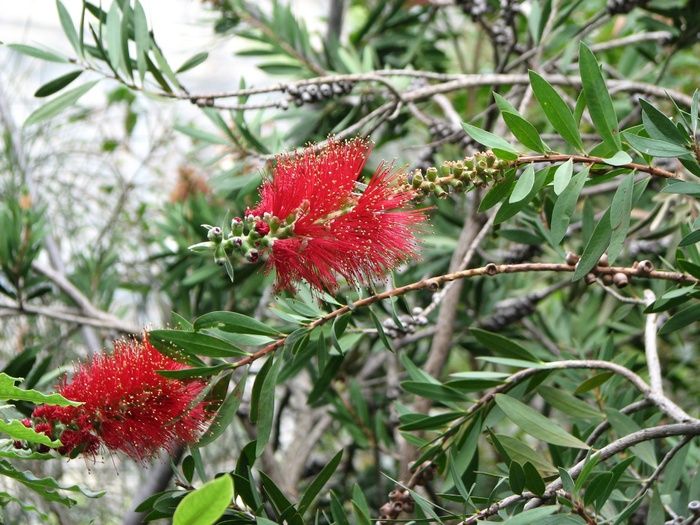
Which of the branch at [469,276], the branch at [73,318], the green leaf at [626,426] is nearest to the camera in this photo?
the branch at [469,276]

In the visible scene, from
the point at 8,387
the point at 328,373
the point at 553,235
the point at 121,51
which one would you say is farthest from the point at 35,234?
the point at 553,235

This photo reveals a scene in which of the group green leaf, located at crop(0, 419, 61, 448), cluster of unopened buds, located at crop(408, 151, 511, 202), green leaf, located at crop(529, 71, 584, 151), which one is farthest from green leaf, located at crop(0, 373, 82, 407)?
green leaf, located at crop(529, 71, 584, 151)

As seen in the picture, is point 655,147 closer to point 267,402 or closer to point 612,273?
point 612,273

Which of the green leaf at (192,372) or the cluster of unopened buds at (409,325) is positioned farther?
the cluster of unopened buds at (409,325)

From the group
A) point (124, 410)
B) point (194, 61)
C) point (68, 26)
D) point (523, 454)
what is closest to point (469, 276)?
point (523, 454)

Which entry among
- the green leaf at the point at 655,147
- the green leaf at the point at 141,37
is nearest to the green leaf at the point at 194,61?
the green leaf at the point at 141,37

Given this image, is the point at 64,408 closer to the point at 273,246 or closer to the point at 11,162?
the point at 273,246

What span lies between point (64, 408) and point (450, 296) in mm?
590

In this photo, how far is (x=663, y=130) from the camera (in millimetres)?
612

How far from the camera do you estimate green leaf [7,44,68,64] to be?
918mm

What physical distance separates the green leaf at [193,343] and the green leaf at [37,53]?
411 millimetres

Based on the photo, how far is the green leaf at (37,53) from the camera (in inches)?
36.2

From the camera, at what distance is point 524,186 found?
61 cm

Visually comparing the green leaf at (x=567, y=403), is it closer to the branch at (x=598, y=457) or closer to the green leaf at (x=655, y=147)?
the branch at (x=598, y=457)
